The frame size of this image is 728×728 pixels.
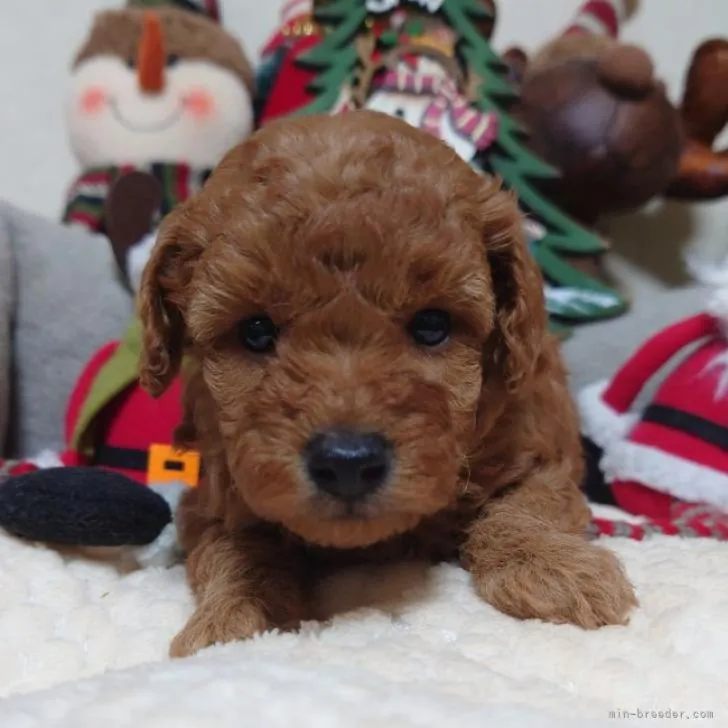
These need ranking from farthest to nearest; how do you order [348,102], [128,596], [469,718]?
[348,102] → [128,596] → [469,718]

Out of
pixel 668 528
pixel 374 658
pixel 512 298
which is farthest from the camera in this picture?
pixel 668 528

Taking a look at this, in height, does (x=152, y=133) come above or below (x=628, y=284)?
above

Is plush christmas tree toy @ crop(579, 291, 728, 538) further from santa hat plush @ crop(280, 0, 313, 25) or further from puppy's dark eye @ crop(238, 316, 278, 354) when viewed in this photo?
santa hat plush @ crop(280, 0, 313, 25)

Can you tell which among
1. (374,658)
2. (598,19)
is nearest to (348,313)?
(374,658)

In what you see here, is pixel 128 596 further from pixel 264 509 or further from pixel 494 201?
pixel 494 201

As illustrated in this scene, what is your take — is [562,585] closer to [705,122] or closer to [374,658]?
[374,658]

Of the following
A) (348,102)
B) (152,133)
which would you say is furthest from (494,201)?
(152,133)

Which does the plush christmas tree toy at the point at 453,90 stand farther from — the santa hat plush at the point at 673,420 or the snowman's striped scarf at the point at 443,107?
the santa hat plush at the point at 673,420

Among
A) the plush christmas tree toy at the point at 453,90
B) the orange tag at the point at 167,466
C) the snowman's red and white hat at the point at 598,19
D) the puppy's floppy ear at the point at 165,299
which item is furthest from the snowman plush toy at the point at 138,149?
the snowman's red and white hat at the point at 598,19
